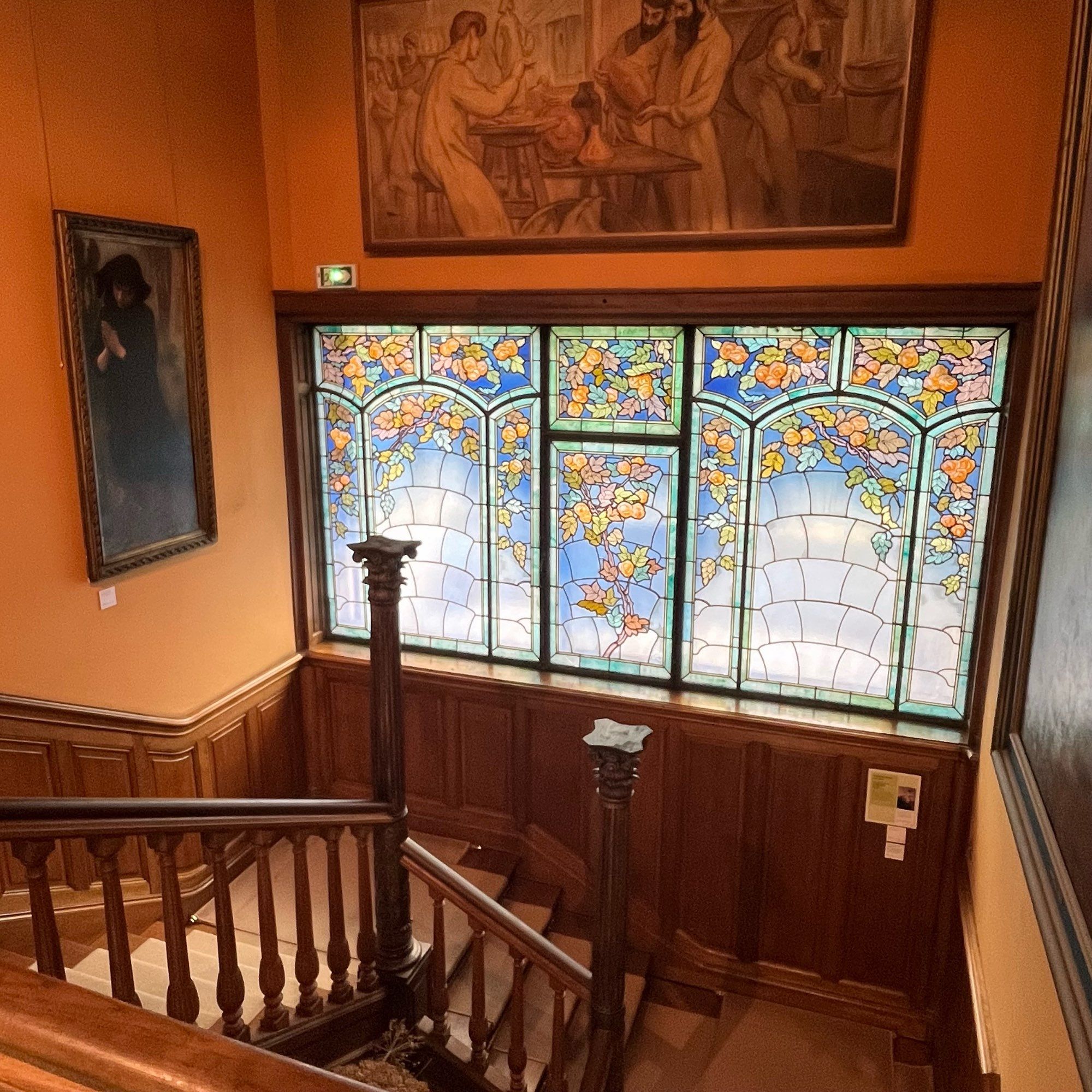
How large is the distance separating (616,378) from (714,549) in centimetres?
86

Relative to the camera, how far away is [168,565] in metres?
3.68

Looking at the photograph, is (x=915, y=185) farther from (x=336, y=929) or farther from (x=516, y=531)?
(x=336, y=929)

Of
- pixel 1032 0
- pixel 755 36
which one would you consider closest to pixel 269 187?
pixel 755 36

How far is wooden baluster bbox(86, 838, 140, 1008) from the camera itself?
6.23ft

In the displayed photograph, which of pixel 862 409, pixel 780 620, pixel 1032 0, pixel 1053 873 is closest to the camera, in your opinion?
pixel 1053 873

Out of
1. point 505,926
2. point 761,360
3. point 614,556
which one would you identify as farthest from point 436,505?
point 505,926

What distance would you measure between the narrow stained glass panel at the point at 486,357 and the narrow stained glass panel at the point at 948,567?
1726mm

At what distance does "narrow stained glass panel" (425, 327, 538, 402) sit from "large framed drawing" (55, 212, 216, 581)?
3.40ft

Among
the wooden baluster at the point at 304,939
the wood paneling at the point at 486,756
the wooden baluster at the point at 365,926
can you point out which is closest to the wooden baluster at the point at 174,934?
the wooden baluster at the point at 304,939

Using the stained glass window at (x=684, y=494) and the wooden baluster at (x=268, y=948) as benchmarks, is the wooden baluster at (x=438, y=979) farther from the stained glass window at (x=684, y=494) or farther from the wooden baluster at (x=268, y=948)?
the stained glass window at (x=684, y=494)

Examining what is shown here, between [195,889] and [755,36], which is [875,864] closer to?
[195,889]

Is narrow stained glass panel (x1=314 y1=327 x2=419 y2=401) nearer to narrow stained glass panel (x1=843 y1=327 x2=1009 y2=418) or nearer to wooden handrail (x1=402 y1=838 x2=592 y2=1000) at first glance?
narrow stained glass panel (x1=843 y1=327 x2=1009 y2=418)

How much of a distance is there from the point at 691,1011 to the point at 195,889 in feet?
7.20

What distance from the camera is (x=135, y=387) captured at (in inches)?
135
